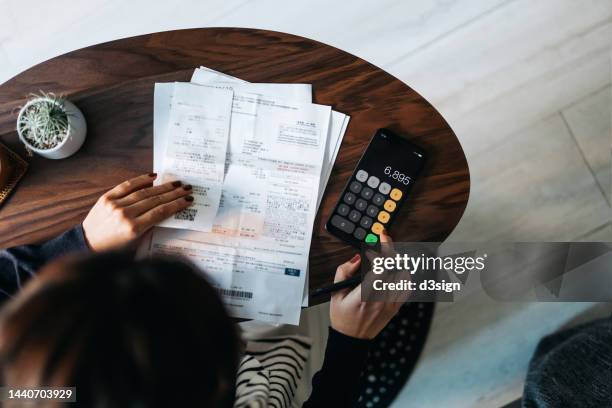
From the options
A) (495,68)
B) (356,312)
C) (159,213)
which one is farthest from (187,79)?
(495,68)

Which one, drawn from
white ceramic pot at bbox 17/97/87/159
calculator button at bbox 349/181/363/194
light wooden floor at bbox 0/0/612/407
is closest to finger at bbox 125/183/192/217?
white ceramic pot at bbox 17/97/87/159

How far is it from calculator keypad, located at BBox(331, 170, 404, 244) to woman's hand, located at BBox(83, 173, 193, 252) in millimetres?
219

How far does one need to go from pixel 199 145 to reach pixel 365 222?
0.86 feet

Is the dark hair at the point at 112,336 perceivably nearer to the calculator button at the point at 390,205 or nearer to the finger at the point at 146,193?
the finger at the point at 146,193

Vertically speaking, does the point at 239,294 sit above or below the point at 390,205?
below

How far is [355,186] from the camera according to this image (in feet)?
2.48

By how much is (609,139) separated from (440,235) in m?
0.73

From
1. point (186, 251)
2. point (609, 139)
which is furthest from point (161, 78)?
point (609, 139)

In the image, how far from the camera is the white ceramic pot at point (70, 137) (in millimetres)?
712

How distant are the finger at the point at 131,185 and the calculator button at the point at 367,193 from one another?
0.97 ft

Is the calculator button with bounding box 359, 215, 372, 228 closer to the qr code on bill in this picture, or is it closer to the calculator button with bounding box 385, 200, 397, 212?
the calculator button with bounding box 385, 200, 397, 212

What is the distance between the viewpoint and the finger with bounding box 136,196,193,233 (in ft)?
2.32

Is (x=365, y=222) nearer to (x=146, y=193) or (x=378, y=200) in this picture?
(x=378, y=200)

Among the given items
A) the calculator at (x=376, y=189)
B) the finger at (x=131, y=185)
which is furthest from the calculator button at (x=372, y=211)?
the finger at (x=131, y=185)
